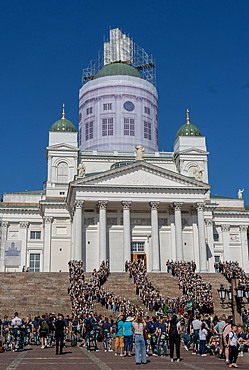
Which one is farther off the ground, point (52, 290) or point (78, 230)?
point (78, 230)

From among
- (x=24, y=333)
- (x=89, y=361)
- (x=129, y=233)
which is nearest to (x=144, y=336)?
(x=89, y=361)

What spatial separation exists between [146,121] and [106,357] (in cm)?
5177

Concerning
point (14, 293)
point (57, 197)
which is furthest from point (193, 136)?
point (14, 293)

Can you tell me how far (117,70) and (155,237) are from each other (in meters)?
30.4

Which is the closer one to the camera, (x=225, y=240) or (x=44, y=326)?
(x=44, y=326)

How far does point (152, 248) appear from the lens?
4866 cm

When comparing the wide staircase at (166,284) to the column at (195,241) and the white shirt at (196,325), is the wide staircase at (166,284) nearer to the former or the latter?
the column at (195,241)

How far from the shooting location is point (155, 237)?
48844 mm

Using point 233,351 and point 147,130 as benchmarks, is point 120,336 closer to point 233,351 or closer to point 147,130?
point 233,351

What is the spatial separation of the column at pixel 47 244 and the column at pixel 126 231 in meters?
10.1

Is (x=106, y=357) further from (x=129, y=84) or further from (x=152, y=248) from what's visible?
(x=129, y=84)

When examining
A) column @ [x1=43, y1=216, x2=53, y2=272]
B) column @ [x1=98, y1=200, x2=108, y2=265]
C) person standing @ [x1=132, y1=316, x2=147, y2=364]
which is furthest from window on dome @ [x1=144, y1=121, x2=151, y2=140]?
person standing @ [x1=132, y1=316, x2=147, y2=364]

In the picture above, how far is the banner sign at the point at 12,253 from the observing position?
57.2 metres

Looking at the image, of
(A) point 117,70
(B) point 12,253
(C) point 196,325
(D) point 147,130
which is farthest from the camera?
(A) point 117,70
